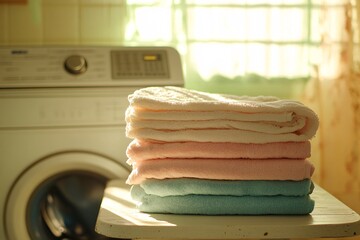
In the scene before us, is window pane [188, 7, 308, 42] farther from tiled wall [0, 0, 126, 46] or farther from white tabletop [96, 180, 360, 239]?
white tabletop [96, 180, 360, 239]

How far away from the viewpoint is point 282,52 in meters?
2.00

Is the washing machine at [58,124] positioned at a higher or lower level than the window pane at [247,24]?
lower

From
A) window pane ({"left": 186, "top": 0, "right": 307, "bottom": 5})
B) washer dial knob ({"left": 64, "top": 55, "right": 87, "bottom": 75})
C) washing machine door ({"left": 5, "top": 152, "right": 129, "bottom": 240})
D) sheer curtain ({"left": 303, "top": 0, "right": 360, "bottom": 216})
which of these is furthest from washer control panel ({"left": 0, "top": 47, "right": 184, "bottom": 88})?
sheer curtain ({"left": 303, "top": 0, "right": 360, "bottom": 216})

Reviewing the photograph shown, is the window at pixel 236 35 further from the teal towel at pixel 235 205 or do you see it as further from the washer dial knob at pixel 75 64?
the teal towel at pixel 235 205

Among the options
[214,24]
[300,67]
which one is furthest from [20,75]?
[300,67]

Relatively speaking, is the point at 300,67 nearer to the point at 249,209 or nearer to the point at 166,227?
the point at 249,209

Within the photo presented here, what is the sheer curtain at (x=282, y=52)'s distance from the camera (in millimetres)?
1957

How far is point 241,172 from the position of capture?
3.47 feet

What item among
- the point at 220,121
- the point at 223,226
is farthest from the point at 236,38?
the point at 223,226

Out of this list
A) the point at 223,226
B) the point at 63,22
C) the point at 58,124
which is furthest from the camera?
the point at 63,22

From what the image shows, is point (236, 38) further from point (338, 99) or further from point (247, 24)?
point (338, 99)

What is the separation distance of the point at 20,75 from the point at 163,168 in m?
0.74

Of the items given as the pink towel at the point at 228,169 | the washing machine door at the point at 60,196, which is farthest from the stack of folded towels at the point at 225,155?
the washing machine door at the point at 60,196

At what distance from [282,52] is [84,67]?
69 centimetres
